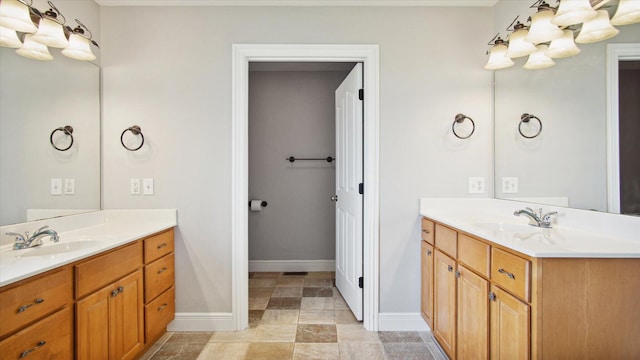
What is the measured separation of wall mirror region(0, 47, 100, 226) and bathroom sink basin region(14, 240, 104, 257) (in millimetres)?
244

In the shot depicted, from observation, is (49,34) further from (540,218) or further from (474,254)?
(540,218)

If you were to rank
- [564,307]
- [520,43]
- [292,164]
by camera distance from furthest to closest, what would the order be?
[292,164], [520,43], [564,307]

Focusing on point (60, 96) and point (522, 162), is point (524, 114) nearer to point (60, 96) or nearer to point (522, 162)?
point (522, 162)

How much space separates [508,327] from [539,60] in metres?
1.53

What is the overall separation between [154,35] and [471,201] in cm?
266

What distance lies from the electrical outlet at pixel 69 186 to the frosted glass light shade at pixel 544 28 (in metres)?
2.90

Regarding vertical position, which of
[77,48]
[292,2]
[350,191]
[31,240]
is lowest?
[31,240]

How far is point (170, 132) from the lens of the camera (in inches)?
92.4

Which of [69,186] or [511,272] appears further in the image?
[69,186]

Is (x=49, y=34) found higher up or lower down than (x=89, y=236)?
higher up

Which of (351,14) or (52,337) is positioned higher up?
(351,14)

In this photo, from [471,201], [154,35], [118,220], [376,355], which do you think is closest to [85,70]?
[154,35]

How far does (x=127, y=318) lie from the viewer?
1.80m

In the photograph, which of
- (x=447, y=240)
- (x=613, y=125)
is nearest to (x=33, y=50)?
(x=447, y=240)
